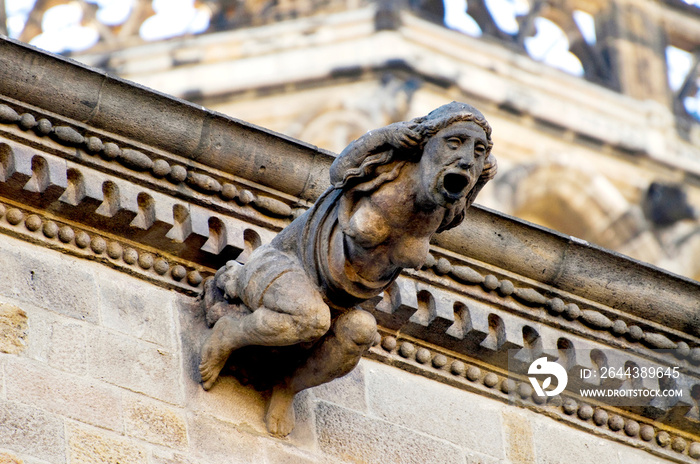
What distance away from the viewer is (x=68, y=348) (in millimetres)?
6574

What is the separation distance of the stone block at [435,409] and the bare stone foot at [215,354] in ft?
2.28

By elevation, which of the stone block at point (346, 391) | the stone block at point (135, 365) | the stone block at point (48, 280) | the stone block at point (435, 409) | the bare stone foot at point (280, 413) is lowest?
the stone block at point (435, 409)

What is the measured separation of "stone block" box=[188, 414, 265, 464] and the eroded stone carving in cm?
13

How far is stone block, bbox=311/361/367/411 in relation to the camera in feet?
23.4

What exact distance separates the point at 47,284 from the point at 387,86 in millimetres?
9699

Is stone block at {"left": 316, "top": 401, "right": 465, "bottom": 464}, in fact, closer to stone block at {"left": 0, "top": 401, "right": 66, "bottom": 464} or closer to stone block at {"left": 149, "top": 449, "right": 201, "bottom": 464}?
stone block at {"left": 149, "top": 449, "right": 201, "bottom": 464}

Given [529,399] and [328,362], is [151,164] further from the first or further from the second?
[529,399]

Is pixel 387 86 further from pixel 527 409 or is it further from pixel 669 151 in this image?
pixel 527 409

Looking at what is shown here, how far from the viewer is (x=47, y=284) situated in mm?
6730

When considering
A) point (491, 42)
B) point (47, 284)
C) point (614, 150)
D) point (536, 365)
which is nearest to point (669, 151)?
point (614, 150)

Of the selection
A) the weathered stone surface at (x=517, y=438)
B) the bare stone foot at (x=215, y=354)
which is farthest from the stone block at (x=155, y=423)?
the weathered stone surface at (x=517, y=438)

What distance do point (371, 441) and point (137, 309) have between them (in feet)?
3.30

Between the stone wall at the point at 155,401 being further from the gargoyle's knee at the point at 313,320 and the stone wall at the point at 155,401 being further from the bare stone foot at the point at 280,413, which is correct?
the gargoyle's knee at the point at 313,320

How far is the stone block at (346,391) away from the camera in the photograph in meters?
7.12
